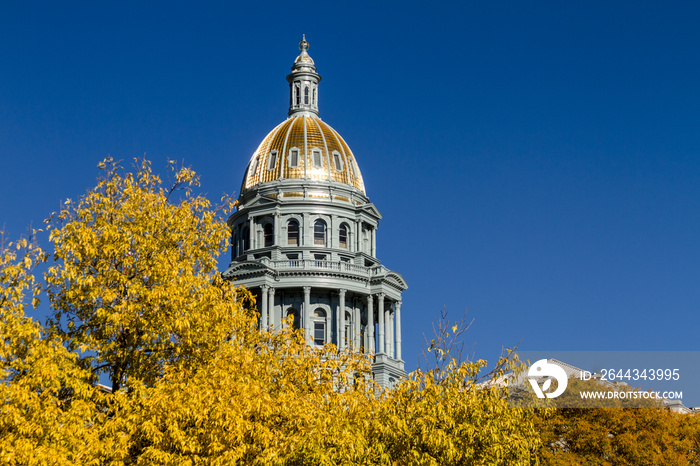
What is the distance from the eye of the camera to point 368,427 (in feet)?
88.0

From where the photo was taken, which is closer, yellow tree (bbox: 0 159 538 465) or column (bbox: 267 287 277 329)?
yellow tree (bbox: 0 159 538 465)

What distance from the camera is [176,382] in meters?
28.1

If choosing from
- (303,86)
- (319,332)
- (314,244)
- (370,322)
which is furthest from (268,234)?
(303,86)

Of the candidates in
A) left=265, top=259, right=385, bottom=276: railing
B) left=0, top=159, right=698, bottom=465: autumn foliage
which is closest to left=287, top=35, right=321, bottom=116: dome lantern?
left=265, top=259, right=385, bottom=276: railing

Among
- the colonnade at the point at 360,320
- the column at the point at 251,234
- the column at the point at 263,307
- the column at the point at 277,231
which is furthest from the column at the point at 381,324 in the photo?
the column at the point at 251,234

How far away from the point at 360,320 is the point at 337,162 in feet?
51.1

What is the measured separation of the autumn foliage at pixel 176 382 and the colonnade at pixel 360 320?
50473 mm

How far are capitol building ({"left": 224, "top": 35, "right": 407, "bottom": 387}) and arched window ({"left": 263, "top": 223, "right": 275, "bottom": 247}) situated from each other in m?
0.09

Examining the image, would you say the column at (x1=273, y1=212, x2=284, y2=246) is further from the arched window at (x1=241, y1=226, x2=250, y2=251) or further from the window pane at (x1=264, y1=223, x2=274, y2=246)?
the arched window at (x1=241, y1=226, x2=250, y2=251)

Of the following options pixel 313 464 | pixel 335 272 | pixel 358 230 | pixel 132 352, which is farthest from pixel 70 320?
pixel 358 230

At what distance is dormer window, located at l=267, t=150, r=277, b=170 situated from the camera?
315 ft

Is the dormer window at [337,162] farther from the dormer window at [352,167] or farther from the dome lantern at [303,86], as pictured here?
the dome lantern at [303,86]

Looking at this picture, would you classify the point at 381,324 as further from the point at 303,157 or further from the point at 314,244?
the point at 303,157

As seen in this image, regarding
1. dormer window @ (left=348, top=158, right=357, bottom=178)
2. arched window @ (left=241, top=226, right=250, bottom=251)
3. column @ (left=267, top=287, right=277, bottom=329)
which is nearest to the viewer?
column @ (left=267, top=287, right=277, bottom=329)
